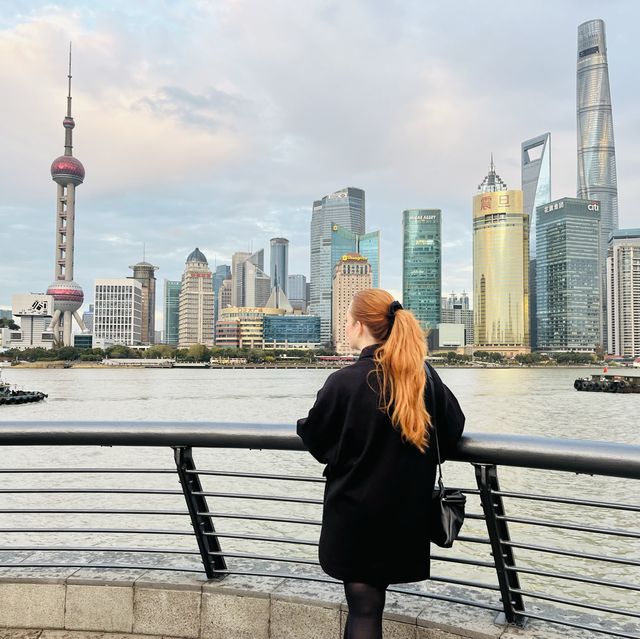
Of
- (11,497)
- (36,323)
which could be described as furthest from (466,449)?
(36,323)

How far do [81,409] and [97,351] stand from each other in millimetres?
126216

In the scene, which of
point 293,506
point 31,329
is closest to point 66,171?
point 31,329

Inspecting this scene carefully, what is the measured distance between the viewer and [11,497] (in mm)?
17688

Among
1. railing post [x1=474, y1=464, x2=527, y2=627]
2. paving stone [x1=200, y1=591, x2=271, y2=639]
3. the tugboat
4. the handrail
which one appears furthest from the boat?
the handrail

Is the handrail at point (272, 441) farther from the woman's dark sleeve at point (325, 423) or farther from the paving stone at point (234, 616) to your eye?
the paving stone at point (234, 616)

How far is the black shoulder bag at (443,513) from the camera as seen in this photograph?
2.60 m

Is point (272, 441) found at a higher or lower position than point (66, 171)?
lower

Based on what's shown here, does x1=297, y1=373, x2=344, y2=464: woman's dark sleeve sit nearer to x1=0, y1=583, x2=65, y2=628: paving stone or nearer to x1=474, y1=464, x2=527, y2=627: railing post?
x1=474, y1=464, x2=527, y2=627: railing post

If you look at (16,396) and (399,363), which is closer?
(399,363)

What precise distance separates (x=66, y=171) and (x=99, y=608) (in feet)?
669

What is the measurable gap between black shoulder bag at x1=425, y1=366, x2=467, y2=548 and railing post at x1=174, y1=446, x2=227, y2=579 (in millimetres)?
1341

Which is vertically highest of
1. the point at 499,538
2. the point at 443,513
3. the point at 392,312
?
the point at 392,312

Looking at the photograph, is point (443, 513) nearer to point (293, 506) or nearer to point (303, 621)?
point (303, 621)

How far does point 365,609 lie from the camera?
8.46ft
